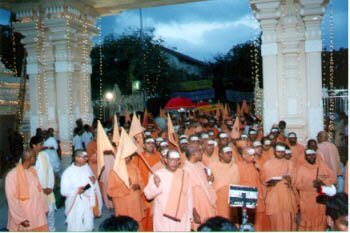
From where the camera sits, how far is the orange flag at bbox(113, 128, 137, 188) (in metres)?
6.60

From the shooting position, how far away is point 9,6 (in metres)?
13.8

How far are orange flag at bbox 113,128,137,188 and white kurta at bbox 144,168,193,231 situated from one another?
0.91 meters

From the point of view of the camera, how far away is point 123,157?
661cm

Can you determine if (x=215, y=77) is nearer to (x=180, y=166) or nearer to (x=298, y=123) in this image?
(x=298, y=123)

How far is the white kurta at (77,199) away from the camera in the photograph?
661 centimetres

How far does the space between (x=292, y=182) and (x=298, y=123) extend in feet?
15.3

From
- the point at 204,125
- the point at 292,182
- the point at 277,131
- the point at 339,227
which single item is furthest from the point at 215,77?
the point at 339,227

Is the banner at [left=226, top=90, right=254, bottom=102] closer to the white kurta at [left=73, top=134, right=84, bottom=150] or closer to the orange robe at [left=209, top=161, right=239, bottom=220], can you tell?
the white kurta at [left=73, top=134, right=84, bottom=150]

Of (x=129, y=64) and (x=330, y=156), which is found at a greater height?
(x=129, y=64)

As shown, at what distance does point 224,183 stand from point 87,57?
886cm

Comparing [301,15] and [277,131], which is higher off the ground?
[301,15]

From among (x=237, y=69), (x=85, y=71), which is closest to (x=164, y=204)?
(x=85, y=71)

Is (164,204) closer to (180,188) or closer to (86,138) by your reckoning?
(180,188)

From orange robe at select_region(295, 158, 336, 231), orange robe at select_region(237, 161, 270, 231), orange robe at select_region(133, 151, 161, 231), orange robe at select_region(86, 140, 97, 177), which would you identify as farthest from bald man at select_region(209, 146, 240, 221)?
orange robe at select_region(86, 140, 97, 177)
